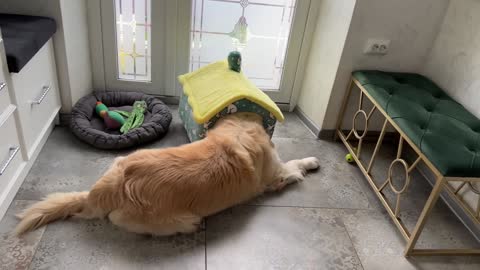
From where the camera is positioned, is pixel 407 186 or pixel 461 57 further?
pixel 461 57

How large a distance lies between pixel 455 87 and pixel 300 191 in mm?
935

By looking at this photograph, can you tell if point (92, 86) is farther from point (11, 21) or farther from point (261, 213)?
point (261, 213)

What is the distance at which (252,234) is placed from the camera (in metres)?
1.68

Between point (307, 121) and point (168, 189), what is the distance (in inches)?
48.9

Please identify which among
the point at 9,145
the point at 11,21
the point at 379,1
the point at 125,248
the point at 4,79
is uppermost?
the point at 379,1

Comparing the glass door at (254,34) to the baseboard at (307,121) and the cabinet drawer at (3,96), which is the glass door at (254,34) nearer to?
the baseboard at (307,121)

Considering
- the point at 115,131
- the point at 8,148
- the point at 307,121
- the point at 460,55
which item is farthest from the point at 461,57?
the point at 8,148

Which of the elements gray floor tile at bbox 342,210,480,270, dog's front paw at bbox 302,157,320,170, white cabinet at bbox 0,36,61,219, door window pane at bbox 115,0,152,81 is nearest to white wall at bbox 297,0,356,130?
dog's front paw at bbox 302,157,320,170

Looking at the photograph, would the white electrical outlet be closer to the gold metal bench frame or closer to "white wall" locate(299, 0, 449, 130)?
"white wall" locate(299, 0, 449, 130)

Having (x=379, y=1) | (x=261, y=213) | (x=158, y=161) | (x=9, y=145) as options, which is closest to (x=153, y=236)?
(x=158, y=161)

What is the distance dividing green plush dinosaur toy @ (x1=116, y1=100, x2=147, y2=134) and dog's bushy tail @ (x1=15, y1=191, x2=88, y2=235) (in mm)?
581

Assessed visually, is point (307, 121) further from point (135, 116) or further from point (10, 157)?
point (10, 157)

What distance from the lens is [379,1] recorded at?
6.62 ft

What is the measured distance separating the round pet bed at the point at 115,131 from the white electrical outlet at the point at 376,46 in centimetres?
112
